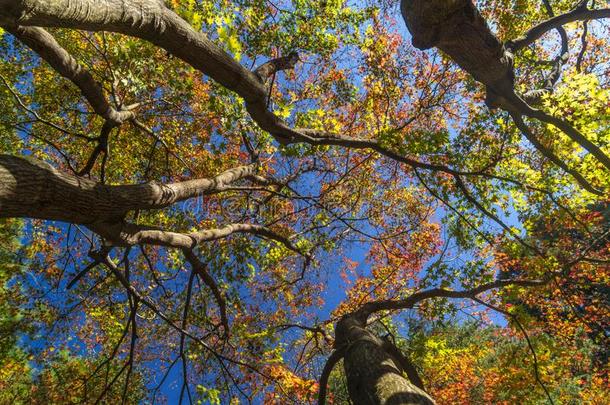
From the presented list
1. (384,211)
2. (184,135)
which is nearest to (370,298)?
(384,211)

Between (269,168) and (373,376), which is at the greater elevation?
(269,168)

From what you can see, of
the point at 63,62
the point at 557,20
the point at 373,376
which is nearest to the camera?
the point at 373,376

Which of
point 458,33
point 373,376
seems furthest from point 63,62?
point 373,376

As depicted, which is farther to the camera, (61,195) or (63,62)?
(63,62)

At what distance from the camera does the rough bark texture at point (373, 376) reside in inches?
119

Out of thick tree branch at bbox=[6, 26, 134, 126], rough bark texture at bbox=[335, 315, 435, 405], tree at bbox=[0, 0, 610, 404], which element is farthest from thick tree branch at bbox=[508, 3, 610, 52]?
thick tree branch at bbox=[6, 26, 134, 126]

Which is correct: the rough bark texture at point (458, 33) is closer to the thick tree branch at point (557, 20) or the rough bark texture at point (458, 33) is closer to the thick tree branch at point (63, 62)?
the thick tree branch at point (557, 20)

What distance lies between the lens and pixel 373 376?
345cm

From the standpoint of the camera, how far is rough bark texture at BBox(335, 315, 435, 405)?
3.03m

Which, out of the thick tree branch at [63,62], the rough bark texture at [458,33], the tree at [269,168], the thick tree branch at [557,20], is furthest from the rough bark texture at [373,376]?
the thick tree branch at [557,20]

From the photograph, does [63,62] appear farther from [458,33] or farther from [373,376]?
[373,376]

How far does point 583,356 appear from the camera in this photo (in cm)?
1608

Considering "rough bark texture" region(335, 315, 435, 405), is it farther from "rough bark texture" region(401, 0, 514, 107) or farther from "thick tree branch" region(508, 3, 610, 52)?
"thick tree branch" region(508, 3, 610, 52)

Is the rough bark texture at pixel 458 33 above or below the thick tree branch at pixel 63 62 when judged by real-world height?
below
